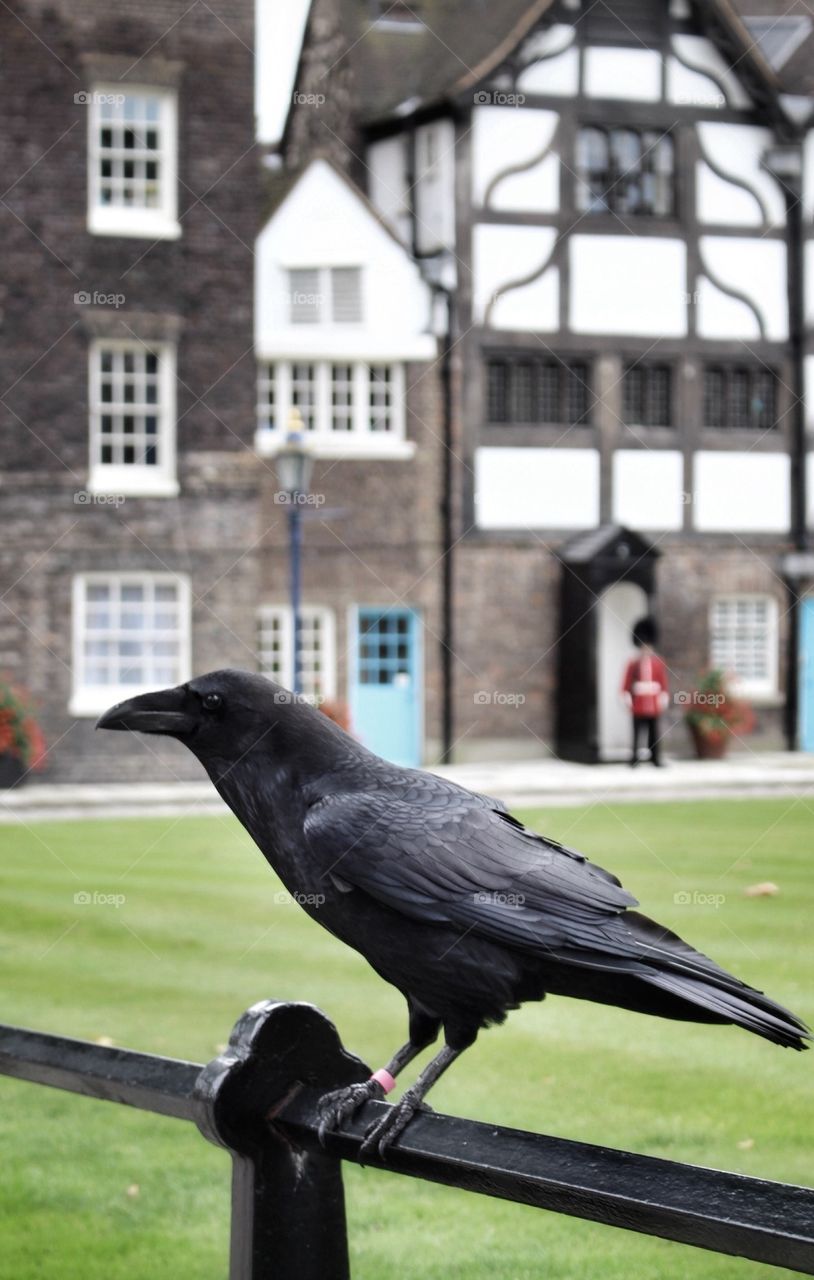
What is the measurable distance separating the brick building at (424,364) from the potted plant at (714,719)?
2.45 feet

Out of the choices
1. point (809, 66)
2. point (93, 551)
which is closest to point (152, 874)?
point (93, 551)

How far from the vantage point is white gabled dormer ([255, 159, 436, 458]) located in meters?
16.0

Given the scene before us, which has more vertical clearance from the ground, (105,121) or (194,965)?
(105,121)

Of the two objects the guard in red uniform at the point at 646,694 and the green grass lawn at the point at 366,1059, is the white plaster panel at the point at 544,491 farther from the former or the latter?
the green grass lawn at the point at 366,1059

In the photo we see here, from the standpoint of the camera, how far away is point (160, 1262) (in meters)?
3.05

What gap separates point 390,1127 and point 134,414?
13.8 metres

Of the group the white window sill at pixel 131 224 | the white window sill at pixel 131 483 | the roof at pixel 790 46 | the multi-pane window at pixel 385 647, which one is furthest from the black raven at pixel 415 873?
the roof at pixel 790 46

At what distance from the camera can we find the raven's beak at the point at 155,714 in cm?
132

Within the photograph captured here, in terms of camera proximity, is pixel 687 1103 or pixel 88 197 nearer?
pixel 687 1103

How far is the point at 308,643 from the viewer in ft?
53.0

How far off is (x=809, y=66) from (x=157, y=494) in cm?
883

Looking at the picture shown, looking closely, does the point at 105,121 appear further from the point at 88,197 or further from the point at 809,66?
the point at 809,66

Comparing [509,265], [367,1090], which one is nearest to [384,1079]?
[367,1090]

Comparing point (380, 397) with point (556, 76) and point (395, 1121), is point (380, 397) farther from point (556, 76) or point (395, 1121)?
point (395, 1121)
